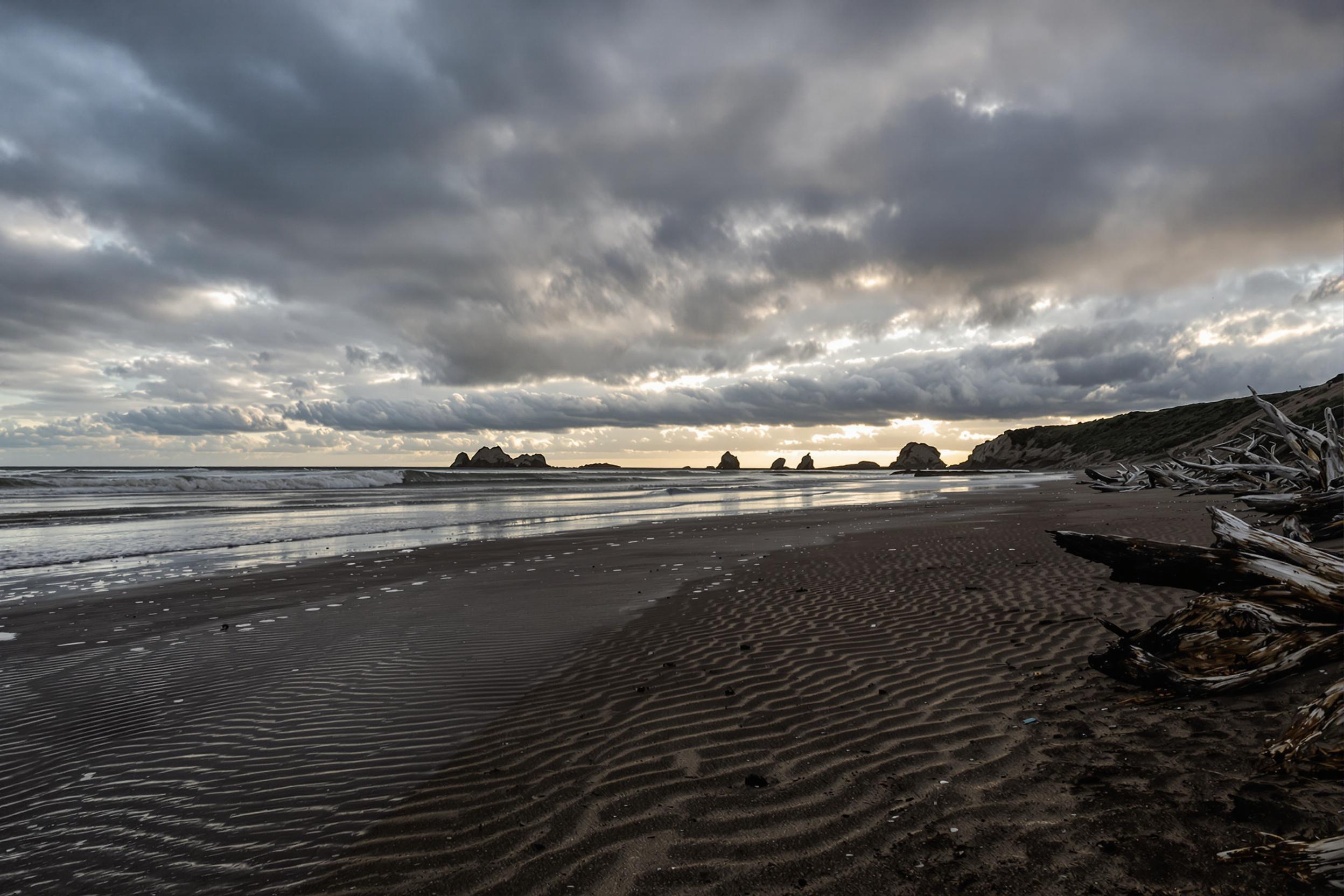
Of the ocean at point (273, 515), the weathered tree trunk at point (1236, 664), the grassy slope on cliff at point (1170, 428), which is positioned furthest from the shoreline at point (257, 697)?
the grassy slope on cliff at point (1170, 428)

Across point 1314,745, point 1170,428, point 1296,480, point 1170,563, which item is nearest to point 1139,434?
point 1170,428

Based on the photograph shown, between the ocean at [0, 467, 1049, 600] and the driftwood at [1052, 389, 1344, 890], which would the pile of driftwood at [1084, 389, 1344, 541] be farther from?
the ocean at [0, 467, 1049, 600]

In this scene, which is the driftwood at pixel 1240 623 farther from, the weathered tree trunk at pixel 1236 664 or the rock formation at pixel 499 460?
the rock formation at pixel 499 460

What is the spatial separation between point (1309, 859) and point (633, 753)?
3.47 m

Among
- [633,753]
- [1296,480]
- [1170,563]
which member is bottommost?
[633,753]

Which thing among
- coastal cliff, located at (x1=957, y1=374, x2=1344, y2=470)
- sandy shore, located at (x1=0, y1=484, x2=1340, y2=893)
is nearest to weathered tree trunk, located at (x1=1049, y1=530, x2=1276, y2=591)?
sandy shore, located at (x1=0, y1=484, x2=1340, y2=893)

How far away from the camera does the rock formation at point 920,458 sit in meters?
135

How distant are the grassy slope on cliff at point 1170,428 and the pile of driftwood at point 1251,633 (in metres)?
38.2

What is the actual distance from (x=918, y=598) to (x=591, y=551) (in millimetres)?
8296

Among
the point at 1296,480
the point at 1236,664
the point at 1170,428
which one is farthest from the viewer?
the point at 1170,428

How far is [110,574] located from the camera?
12266mm

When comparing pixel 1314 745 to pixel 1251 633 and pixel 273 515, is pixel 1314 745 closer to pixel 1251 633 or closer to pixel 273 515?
pixel 1251 633

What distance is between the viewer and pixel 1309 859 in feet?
7.93

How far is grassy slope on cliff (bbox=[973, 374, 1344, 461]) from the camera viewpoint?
43.2 metres
